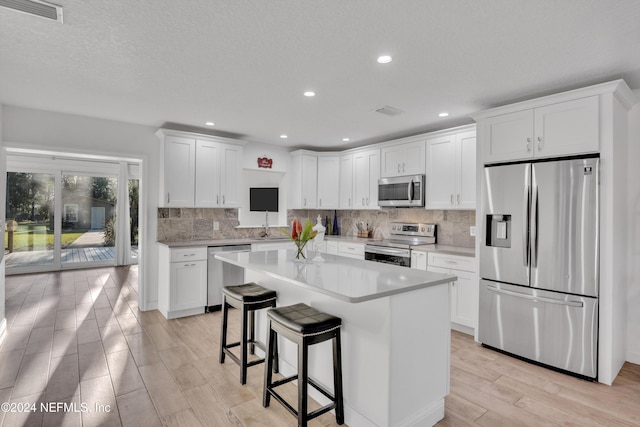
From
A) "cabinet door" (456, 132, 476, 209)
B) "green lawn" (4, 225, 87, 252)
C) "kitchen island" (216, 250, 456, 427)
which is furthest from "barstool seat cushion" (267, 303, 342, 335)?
"green lawn" (4, 225, 87, 252)

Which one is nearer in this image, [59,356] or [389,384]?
[389,384]

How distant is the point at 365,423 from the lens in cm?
204

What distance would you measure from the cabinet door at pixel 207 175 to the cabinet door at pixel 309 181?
148cm

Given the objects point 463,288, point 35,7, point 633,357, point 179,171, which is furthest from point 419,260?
point 35,7

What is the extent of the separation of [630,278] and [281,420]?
3.32 metres

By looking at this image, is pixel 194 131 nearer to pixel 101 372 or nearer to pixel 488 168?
pixel 101 372

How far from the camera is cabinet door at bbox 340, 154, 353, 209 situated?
561 cm

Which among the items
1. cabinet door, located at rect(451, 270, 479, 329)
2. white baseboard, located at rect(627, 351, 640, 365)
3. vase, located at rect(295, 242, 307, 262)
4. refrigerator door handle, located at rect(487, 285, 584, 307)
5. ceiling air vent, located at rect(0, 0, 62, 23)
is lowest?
white baseboard, located at rect(627, 351, 640, 365)

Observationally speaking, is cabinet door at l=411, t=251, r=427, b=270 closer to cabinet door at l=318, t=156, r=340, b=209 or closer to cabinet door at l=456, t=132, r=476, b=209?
cabinet door at l=456, t=132, r=476, b=209

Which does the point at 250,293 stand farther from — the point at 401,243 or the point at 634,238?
the point at 634,238

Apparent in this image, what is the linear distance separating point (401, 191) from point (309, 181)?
1.73 m

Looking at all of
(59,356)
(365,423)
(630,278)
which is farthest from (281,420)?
(630,278)

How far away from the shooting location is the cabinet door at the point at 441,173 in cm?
418

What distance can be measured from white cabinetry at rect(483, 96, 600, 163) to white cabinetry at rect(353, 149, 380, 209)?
6.38 feet
